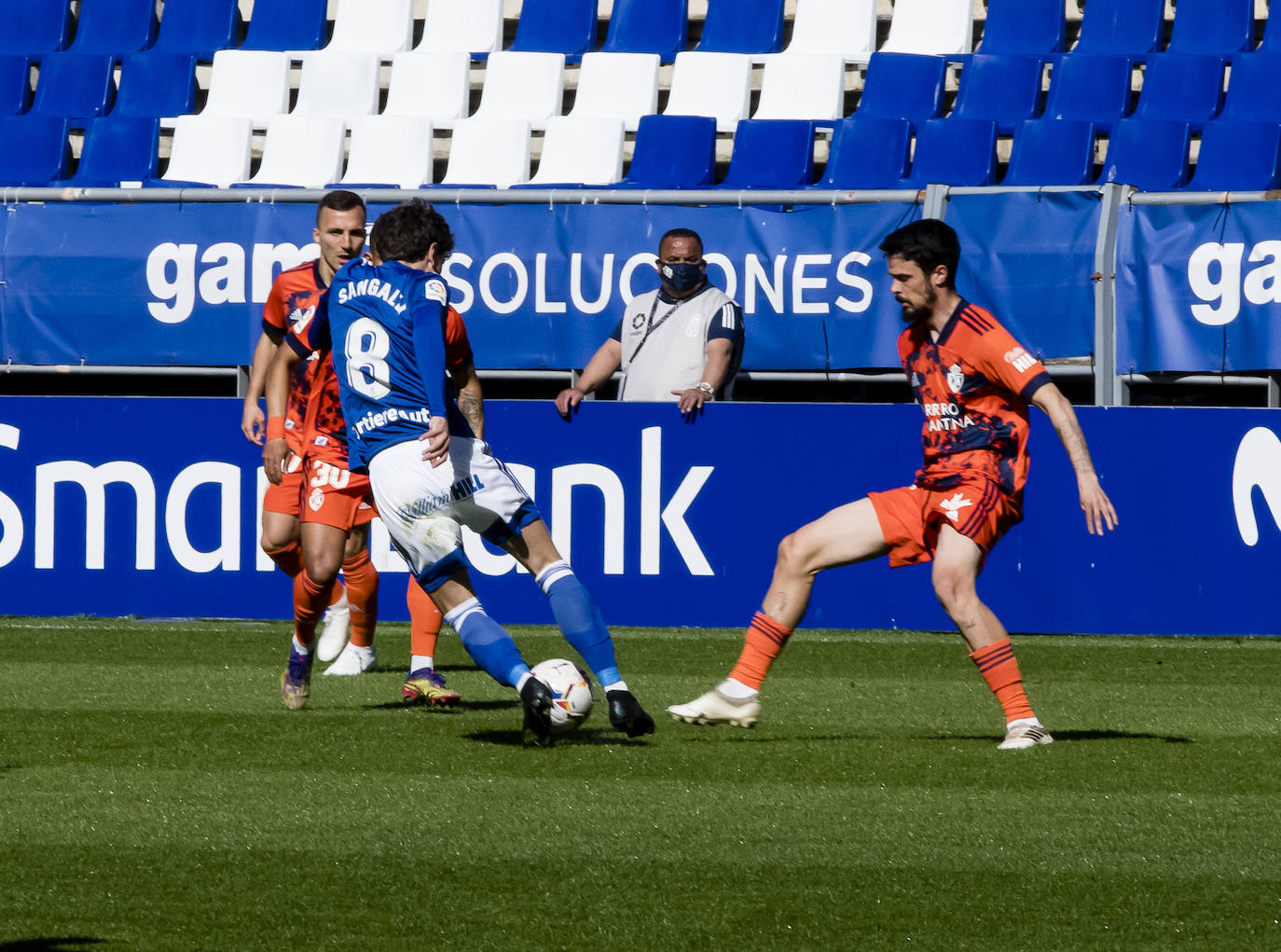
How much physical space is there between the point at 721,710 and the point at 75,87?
11973 mm

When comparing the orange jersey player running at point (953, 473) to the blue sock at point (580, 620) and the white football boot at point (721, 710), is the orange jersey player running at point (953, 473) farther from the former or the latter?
the blue sock at point (580, 620)

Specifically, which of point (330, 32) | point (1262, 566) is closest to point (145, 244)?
point (330, 32)

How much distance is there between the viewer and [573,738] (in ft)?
22.8

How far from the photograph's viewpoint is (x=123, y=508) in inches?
449

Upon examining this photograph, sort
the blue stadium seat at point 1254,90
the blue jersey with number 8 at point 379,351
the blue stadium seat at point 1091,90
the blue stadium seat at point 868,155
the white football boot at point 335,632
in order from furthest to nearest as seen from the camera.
Result: 1. the blue stadium seat at point 1091,90
2. the blue stadium seat at point 868,155
3. the blue stadium seat at point 1254,90
4. the white football boot at point 335,632
5. the blue jersey with number 8 at point 379,351

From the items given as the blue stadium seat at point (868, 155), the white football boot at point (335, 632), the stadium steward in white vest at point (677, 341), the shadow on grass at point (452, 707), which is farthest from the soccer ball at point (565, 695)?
the blue stadium seat at point (868, 155)

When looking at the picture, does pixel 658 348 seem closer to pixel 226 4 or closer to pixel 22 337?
pixel 22 337

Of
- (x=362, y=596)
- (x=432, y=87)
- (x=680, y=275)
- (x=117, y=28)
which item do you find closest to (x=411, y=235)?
(x=362, y=596)

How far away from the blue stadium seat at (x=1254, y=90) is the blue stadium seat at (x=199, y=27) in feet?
27.8

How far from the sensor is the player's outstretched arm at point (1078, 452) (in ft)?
20.7

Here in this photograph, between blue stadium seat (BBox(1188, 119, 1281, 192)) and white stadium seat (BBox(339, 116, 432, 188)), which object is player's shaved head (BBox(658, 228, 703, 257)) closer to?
blue stadium seat (BBox(1188, 119, 1281, 192))

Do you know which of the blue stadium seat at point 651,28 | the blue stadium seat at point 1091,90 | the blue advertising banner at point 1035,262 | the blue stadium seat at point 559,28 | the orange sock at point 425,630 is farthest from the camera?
the blue stadium seat at point 559,28

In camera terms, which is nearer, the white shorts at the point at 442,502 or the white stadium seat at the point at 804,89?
the white shorts at the point at 442,502

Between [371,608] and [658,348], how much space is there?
9.09 feet
